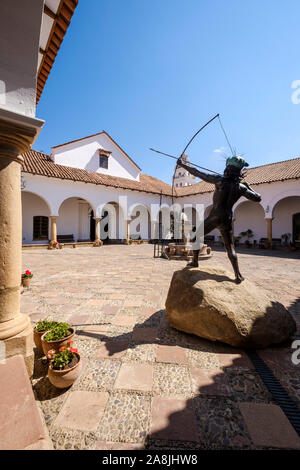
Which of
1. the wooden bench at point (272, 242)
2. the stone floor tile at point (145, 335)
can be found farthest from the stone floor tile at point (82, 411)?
the wooden bench at point (272, 242)

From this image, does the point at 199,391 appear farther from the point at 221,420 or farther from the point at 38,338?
the point at 38,338

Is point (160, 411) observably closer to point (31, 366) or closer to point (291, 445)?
point (291, 445)

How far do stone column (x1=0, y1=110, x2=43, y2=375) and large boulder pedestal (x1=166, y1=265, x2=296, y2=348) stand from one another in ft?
6.75

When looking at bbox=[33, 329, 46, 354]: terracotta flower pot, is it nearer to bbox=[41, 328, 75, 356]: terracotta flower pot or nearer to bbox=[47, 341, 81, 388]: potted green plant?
bbox=[41, 328, 75, 356]: terracotta flower pot

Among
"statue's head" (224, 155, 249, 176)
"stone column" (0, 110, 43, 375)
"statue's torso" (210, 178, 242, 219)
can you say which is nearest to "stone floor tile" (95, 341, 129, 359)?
"stone column" (0, 110, 43, 375)

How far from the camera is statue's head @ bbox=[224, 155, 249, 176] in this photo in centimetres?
370

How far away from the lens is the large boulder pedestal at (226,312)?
9.41 ft

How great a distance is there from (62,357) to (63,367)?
116mm

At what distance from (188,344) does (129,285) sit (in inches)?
120

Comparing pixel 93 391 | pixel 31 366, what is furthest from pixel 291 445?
pixel 31 366

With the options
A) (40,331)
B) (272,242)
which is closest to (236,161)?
(40,331)

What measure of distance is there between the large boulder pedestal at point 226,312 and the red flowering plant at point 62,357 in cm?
159

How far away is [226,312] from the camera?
9.62 ft

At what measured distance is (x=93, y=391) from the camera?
2.12 metres
